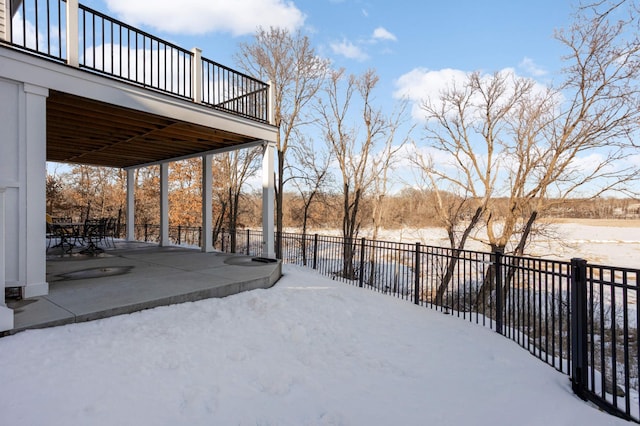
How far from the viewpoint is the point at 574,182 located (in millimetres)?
10883

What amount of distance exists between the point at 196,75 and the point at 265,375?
5.85 metres

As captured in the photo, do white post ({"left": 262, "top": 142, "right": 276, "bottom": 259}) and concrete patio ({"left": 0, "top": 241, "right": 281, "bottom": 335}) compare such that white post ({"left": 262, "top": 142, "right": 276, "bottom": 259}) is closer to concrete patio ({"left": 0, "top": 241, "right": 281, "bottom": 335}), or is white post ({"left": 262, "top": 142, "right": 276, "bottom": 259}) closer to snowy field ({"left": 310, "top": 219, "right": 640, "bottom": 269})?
concrete patio ({"left": 0, "top": 241, "right": 281, "bottom": 335})

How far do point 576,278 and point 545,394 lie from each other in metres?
1.13

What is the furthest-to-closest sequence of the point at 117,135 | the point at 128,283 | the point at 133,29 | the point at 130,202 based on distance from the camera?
the point at 130,202, the point at 117,135, the point at 133,29, the point at 128,283

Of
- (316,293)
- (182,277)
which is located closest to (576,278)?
(316,293)

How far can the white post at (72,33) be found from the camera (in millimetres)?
4779

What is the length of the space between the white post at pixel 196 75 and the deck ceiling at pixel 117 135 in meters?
0.58

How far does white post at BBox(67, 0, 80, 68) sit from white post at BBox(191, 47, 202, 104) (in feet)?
6.46

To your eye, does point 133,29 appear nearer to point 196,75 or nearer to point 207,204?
point 196,75

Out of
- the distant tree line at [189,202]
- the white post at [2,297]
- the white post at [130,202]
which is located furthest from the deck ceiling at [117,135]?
the distant tree line at [189,202]

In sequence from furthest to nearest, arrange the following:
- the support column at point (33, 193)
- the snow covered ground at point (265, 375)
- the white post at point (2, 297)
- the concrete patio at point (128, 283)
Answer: the support column at point (33, 193) < the concrete patio at point (128, 283) < the white post at point (2, 297) < the snow covered ground at point (265, 375)

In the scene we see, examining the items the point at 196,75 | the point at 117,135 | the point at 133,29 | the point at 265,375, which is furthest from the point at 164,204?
the point at 265,375

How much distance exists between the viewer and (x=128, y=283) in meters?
5.19

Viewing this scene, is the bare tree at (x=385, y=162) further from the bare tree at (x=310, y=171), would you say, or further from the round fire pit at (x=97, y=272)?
the round fire pit at (x=97, y=272)
